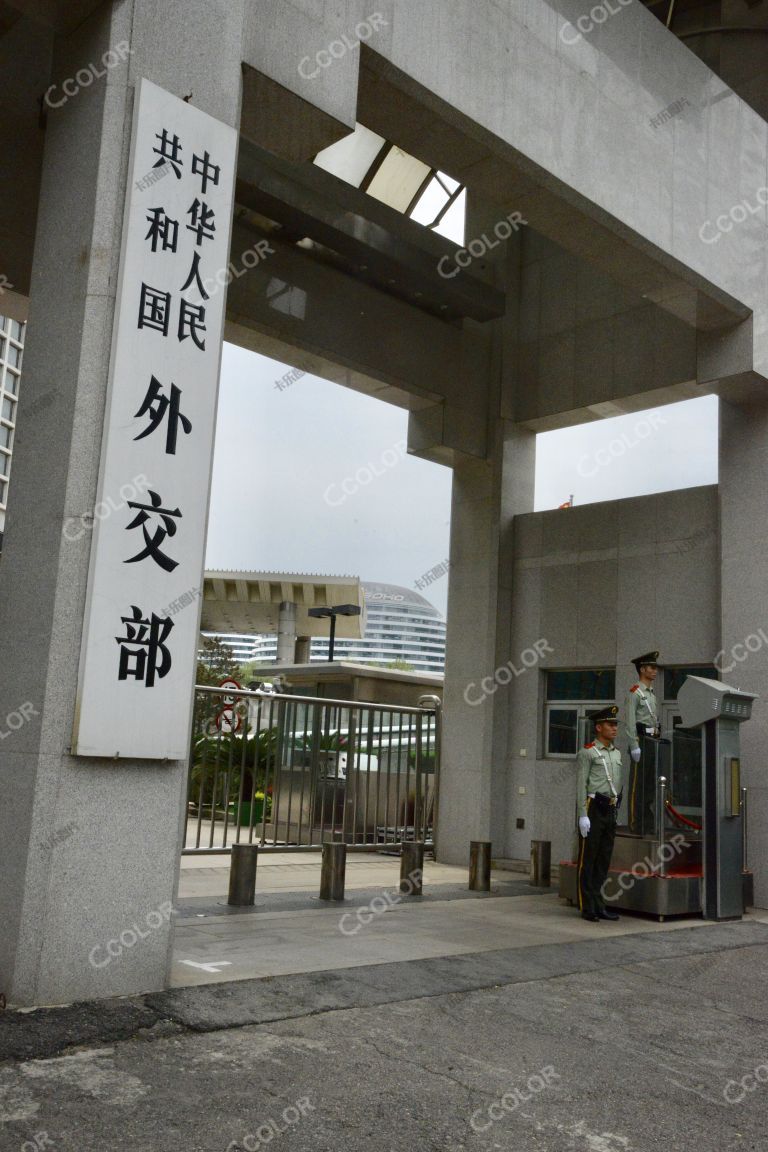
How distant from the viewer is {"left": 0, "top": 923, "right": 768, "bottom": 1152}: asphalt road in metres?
3.96

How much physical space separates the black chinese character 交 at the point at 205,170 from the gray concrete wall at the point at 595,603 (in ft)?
29.9

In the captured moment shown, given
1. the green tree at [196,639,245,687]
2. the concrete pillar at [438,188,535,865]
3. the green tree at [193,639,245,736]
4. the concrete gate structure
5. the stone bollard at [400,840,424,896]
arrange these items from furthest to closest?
the green tree at [196,639,245,687] < the green tree at [193,639,245,736] < the concrete pillar at [438,188,535,865] < the stone bollard at [400,840,424,896] < the concrete gate structure

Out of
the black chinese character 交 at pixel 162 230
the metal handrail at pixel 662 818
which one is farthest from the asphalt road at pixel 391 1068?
the black chinese character 交 at pixel 162 230

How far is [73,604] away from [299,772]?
6319 mm

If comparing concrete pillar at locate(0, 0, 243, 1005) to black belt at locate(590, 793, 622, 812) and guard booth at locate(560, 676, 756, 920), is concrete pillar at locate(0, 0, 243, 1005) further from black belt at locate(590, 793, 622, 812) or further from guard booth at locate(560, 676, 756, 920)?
guard booth at locate(560, 676, 756, 920)

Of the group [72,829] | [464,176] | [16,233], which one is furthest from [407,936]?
[16,233]

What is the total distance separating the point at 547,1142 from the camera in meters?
4.05

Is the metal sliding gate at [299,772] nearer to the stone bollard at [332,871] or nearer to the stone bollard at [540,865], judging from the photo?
the stone bollard at [332,871]

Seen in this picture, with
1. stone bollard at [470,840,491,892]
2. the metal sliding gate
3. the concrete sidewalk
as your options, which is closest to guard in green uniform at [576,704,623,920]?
the concrete sidewalk

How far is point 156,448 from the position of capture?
19.4 feet

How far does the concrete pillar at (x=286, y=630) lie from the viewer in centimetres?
3788

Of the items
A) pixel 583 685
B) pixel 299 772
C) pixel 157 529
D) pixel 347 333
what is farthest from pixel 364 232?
pixel 157 529

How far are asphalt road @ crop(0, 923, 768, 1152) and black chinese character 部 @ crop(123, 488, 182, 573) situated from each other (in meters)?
2.44

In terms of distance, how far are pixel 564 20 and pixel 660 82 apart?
1.63 metres
